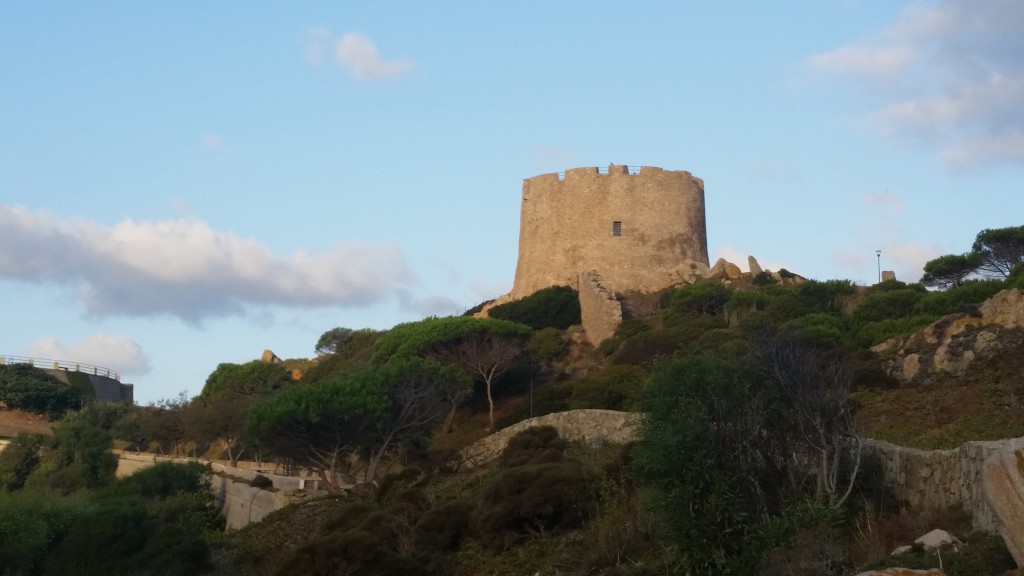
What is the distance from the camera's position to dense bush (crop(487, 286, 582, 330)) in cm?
4278

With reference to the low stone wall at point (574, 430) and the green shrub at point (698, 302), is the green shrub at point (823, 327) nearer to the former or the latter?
the green shrub at point (698, 302)

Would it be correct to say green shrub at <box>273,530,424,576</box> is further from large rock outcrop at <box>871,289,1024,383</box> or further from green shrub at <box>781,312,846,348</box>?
green shrub at <box>781,312,846,348</box>

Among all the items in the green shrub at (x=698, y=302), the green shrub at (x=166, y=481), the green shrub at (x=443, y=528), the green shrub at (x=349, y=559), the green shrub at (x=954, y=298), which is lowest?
the green shrub at (x=349, y=559)

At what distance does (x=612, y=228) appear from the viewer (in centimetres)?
4625

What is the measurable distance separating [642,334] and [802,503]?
23.3m

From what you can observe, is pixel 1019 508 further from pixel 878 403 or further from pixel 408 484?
pixel 408 484

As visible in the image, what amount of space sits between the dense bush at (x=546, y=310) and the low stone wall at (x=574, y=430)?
15.0 m

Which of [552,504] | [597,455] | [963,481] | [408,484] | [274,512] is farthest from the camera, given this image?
[274,512]

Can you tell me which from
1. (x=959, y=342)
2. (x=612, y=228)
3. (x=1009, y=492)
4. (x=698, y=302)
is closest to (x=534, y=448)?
(x=959, y=342)

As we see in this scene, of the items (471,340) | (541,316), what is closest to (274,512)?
(471,340)

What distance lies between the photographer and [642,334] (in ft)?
120

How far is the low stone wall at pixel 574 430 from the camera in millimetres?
23719

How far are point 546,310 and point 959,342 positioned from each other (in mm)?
18941

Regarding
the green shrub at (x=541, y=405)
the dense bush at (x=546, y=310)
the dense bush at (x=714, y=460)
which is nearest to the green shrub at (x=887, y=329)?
the green shrub at (x=541, y=405)
